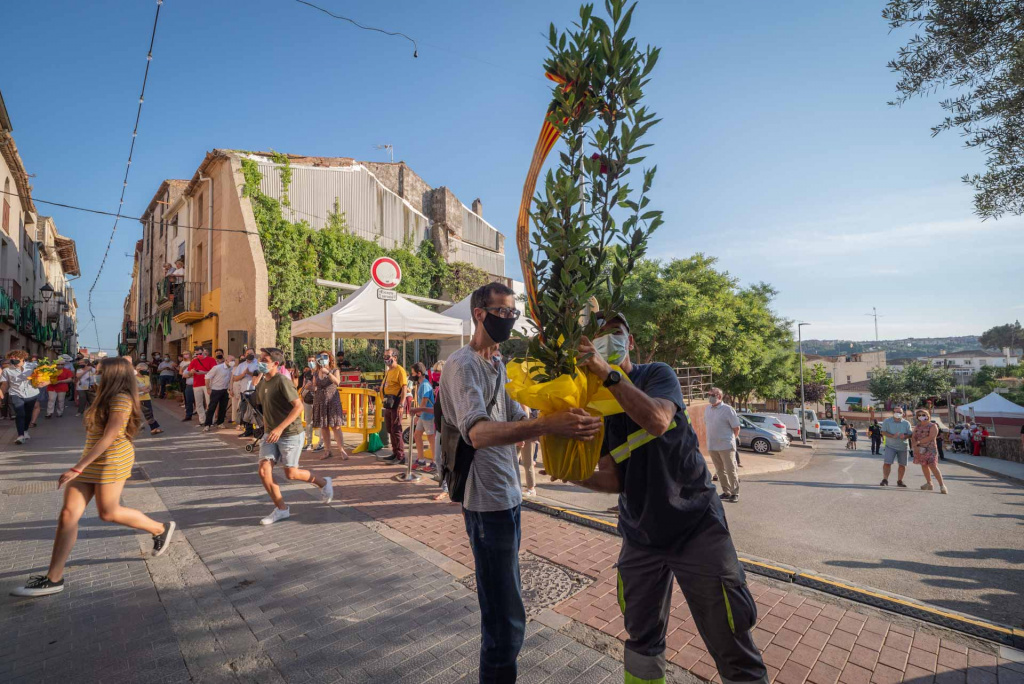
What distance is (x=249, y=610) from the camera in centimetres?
360

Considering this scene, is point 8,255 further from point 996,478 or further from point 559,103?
point 996,478

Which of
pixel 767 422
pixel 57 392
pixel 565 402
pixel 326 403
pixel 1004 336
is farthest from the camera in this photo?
pixel 1004 336

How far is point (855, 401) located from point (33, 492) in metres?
92.1

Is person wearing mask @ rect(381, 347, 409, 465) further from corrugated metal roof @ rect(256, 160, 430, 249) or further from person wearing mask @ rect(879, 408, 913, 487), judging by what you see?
corrugated metal roof @ rect(256, 160, 430, 249)

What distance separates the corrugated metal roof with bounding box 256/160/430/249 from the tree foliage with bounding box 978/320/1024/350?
134 m

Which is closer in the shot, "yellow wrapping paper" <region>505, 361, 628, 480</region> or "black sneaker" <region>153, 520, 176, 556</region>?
"yellow wrapping paper" <region>505, 361, 628, 480</region>

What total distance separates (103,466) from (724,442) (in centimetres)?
805

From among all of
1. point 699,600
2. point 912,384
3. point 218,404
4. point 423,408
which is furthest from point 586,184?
point 912,384

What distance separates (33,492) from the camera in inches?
265

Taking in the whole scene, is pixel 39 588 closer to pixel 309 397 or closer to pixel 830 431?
pixel 309 397

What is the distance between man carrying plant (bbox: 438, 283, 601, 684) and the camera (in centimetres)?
215

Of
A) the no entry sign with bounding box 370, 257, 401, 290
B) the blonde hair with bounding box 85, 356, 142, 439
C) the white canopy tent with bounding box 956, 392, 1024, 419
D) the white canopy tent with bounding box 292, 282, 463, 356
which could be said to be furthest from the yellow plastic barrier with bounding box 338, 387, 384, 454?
the white canopy tent with bounding box 956, 392, 1024, 419

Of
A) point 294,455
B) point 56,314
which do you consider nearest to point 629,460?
point 294,455

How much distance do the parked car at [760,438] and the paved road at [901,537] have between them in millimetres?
8006
